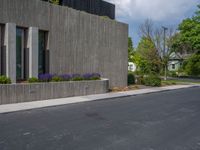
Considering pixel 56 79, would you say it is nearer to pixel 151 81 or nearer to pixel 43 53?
pixel 43 53

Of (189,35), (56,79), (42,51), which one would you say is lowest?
(56,79)

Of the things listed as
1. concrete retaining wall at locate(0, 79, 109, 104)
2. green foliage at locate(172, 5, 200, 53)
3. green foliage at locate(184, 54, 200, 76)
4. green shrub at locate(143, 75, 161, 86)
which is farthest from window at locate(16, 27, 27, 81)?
green foliage at locate(184, 54, 200, 76)

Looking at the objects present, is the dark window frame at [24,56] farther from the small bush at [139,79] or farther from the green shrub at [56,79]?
the small bush at [139,79]

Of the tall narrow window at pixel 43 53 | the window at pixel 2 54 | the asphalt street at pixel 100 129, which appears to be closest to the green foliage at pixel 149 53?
the tall narrow window at pixel 43 53

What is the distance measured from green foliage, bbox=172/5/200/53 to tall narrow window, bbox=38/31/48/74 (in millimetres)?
27442

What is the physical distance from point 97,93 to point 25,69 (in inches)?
184

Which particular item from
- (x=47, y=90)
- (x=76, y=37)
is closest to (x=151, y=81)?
(x=76, y=37)

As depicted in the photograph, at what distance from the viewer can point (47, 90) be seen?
534 inches

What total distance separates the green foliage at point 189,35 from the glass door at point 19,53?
28.9m

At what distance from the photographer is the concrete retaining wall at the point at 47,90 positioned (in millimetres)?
11891

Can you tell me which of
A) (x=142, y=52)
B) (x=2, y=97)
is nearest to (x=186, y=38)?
(x=142, y=52)

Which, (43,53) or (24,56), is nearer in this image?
(24,56)

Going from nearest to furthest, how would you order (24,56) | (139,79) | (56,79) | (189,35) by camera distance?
1. (56,79)
2. (24,56)
3. (139,79)
4. (189,35)

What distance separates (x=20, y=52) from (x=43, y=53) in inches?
62.3
